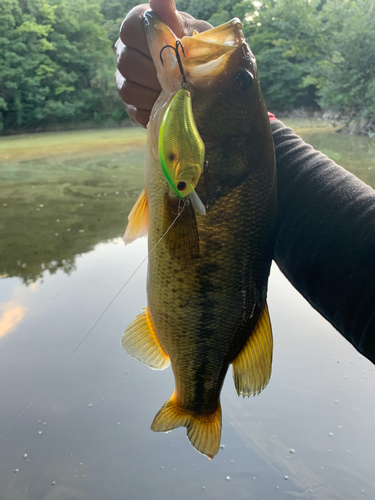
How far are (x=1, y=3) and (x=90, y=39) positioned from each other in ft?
18.0

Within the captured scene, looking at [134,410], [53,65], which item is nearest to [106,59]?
[53,65]

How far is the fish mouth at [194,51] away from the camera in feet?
3.05

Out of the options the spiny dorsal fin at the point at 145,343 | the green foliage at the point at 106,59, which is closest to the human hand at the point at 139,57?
the spiny dorsal fin at the point at 145,343

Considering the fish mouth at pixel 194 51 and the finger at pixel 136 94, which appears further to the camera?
the finger at pixel 136 94

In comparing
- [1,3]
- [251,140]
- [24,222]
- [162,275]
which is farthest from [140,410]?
[1,3]

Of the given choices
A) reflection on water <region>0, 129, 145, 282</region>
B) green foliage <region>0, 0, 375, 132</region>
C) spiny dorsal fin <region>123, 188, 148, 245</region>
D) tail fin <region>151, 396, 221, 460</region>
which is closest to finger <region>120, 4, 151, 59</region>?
spiny dorsal fin <region>123, 188, 148, 245</region>

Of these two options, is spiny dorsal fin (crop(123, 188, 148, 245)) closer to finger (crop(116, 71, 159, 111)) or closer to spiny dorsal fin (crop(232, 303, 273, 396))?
finger (crop(116, 71, 159, 111))

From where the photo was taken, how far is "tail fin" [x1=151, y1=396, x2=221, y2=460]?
1254 mm

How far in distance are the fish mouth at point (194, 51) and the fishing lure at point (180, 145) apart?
0.14 meters

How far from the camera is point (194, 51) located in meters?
0.94

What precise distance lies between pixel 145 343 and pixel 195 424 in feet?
0.96

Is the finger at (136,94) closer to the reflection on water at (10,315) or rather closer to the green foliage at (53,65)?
the reflection on water at (10,315)

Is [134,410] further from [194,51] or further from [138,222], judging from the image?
[194,51]

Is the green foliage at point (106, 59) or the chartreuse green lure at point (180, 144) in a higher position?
the chartreuse green lure at point (180, 144)
